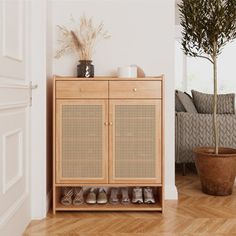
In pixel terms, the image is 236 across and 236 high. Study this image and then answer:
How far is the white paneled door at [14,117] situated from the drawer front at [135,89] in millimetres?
648

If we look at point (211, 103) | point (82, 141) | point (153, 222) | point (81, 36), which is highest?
point (81, 36)

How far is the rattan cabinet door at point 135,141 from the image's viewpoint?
9.62 ft

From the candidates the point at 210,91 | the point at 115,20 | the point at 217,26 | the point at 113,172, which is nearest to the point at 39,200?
the point at 113,172

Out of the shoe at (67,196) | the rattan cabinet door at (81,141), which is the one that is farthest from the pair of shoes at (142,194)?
the shoe at (67,196)

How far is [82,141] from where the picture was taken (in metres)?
2.93

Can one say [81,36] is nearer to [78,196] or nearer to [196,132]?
[78,196]

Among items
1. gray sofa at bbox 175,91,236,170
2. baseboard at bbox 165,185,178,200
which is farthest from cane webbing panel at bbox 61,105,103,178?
gray sofa at bbox 175,91,236,170

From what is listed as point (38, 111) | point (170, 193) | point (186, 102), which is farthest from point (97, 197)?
point (186, 102)

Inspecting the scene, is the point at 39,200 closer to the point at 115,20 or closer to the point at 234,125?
the point at 115,20

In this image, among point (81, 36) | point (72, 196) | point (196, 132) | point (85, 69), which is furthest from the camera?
point (196, 132)

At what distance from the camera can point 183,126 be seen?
408 cm

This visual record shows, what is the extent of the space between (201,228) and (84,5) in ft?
6.81

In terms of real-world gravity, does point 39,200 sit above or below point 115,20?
below

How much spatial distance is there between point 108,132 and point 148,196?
0.66 metres
